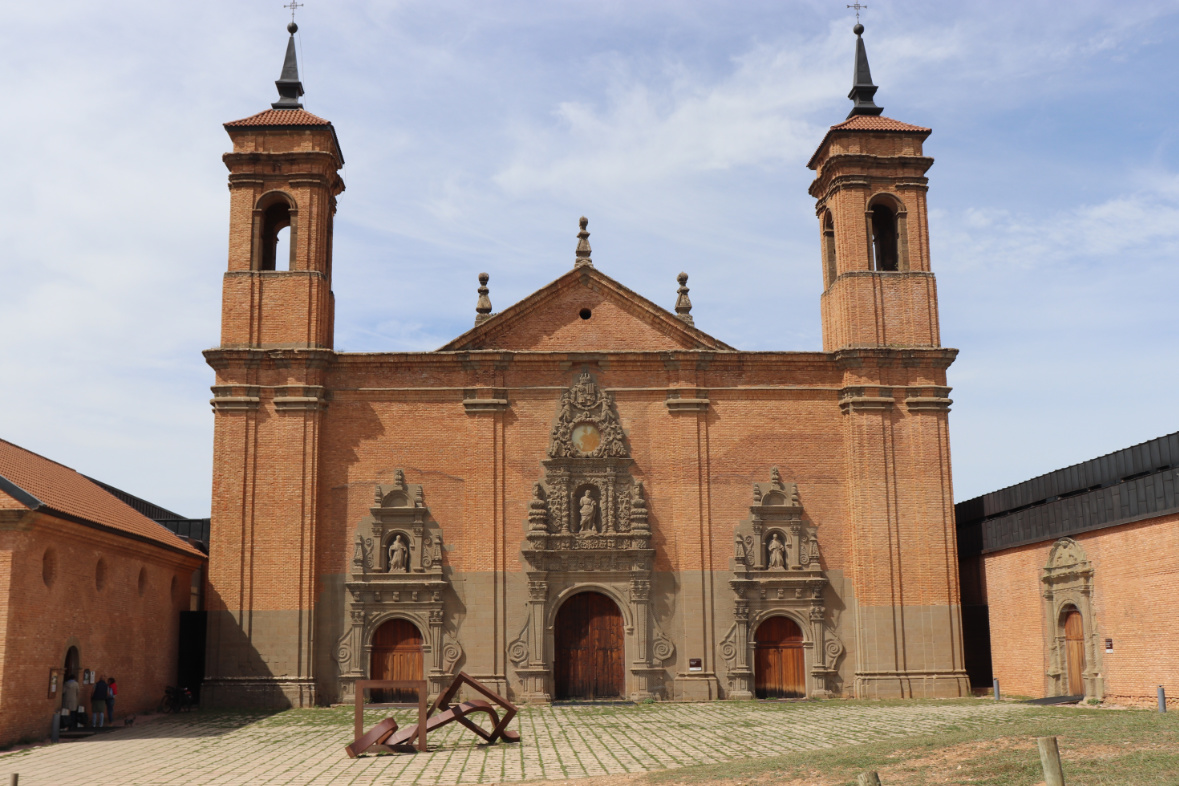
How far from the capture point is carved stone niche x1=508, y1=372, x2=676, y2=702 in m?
28.3

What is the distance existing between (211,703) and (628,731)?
11820mm

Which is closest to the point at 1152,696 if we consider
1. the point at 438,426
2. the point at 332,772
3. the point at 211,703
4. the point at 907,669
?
the point at 907,669

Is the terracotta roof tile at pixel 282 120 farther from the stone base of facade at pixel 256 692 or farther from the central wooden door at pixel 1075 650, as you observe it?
the central wooden door at pixel 1075 650

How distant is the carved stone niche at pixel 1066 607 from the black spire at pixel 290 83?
24.5 metres

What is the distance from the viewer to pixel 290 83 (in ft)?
108

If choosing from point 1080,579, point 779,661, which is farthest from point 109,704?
point 1080,579

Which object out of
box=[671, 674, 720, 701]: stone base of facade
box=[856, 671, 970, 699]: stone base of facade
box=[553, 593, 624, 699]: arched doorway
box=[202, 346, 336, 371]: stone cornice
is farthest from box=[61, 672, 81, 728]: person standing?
box=[856, 671, 970, 699]: stone base of facade

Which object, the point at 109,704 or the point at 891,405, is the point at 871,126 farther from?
the point at 109,704

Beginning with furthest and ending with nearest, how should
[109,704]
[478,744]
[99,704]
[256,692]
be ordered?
[256,692] → [109,704] → [99,704] → [478,744]

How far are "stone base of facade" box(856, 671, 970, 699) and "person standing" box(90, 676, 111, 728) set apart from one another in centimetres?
1824

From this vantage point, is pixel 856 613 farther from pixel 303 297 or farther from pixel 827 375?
pixel 303 297

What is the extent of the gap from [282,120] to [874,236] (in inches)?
697

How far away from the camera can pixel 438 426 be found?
29.7 metres

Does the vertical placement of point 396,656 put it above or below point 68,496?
below
